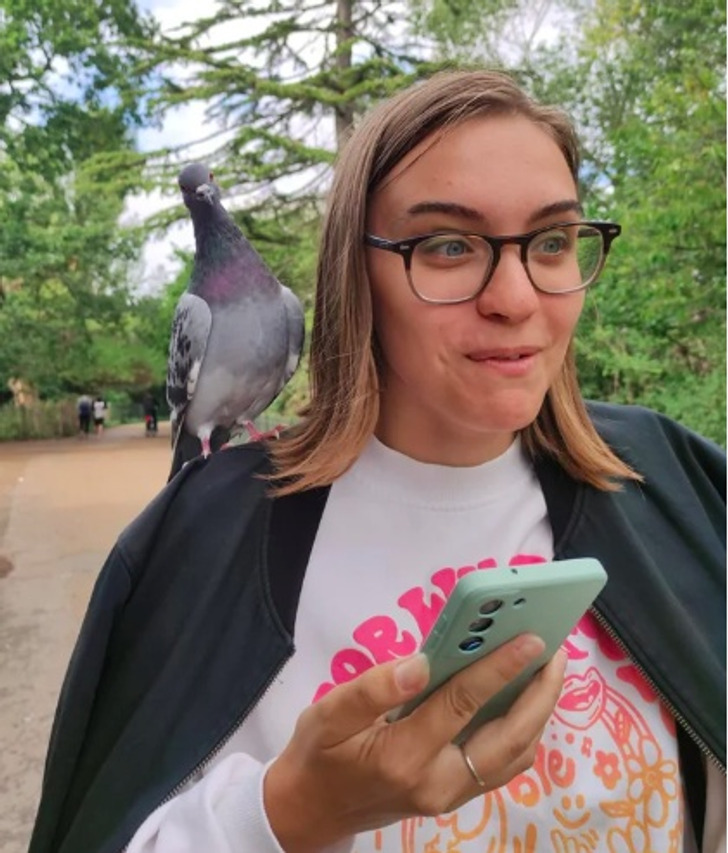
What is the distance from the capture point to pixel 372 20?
321 inches

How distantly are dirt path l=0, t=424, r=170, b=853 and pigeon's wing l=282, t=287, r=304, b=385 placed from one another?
2.26 metres

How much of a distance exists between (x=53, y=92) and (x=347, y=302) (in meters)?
6.99

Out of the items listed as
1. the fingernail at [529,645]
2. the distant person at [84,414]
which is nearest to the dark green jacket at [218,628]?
the fingernail at [529,645]

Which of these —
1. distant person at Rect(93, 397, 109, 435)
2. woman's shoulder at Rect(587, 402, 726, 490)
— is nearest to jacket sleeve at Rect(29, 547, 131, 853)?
woman's shoulder at Rect(587, 402, 726, 490)

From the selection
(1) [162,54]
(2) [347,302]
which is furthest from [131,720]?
(1) [162,54]

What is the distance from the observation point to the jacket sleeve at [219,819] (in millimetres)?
757

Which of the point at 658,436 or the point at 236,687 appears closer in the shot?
the point at 236,687

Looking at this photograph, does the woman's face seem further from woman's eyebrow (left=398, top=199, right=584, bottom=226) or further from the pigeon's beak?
the pigeon's beak

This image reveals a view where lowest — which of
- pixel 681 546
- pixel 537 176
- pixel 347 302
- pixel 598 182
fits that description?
pixel 681 546

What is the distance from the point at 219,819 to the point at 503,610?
41cm

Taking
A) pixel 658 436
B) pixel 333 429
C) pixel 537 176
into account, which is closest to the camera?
pixel 537 176

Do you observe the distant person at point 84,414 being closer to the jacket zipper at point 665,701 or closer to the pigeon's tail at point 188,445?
the pigeon's tail at point 188,445

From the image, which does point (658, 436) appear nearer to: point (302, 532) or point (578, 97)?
point (302, 532)

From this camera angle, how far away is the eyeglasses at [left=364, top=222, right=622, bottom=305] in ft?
2.71
